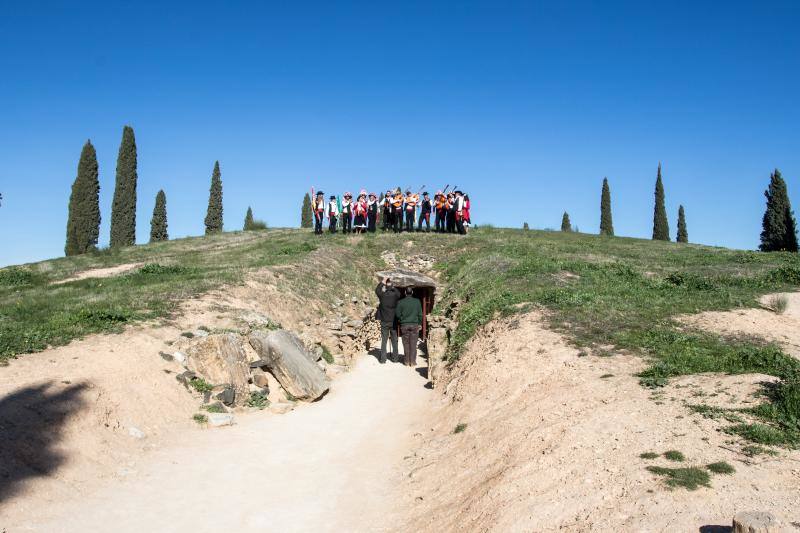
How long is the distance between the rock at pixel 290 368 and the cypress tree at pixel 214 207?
48635 mm

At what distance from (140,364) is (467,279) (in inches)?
552

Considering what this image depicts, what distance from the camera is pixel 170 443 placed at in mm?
10492

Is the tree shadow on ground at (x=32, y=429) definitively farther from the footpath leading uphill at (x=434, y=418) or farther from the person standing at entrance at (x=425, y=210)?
the person standing at entrance at (x=425, y=210)

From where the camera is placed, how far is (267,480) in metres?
9.46

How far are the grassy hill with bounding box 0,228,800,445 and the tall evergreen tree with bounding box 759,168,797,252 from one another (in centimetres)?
2274

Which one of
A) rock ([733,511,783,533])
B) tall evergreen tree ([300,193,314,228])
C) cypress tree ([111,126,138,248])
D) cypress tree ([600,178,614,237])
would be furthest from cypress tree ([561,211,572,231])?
rock ([733,511,783,533])

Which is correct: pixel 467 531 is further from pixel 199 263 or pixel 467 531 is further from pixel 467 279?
pixel 199 263

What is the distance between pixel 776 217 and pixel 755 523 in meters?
55.2

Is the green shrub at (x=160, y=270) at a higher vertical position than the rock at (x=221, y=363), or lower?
higher

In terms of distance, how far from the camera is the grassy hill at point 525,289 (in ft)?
36.6

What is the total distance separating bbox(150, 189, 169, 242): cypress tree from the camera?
55781 millimetres

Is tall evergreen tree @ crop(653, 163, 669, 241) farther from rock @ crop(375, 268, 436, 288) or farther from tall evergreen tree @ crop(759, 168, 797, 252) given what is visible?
rock @ crop(375, 268, 436, 288)

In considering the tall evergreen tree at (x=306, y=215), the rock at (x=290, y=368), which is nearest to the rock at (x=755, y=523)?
the rock at (x=290, y=368)

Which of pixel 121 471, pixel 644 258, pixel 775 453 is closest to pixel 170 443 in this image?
pixel 121 471
